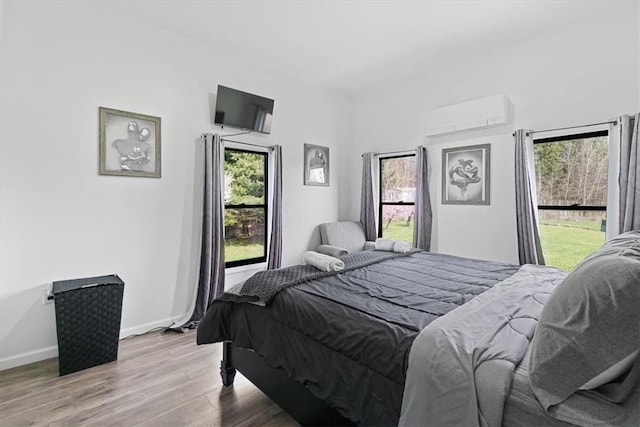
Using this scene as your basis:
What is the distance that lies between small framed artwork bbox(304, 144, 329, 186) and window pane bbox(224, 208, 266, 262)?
868mm

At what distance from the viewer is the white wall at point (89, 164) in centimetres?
244

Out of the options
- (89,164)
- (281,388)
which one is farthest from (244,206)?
(281,388)

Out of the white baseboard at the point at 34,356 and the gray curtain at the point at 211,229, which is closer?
the white baseboard at the point at 34,356

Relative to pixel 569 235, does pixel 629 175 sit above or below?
above

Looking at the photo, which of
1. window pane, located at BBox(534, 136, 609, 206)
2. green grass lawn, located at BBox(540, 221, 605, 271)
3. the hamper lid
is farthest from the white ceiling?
the hamper lid

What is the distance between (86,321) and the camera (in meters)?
2.44

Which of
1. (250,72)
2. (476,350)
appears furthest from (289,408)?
(250,72)

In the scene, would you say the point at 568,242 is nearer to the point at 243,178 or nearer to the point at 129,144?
the point at 243,178

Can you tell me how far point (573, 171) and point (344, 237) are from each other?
8.69 ft

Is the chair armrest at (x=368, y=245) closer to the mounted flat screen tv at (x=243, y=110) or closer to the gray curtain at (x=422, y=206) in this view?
the gray curtain at (x=422, y=206)

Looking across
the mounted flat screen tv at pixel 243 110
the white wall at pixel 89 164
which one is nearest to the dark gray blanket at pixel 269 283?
the white wall at pixel 89 164

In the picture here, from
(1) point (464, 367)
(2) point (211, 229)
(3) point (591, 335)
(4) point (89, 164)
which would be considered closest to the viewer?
(3) point (591, 335)

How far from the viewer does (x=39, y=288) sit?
255 cm

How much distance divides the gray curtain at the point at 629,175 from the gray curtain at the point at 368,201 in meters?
2.63
